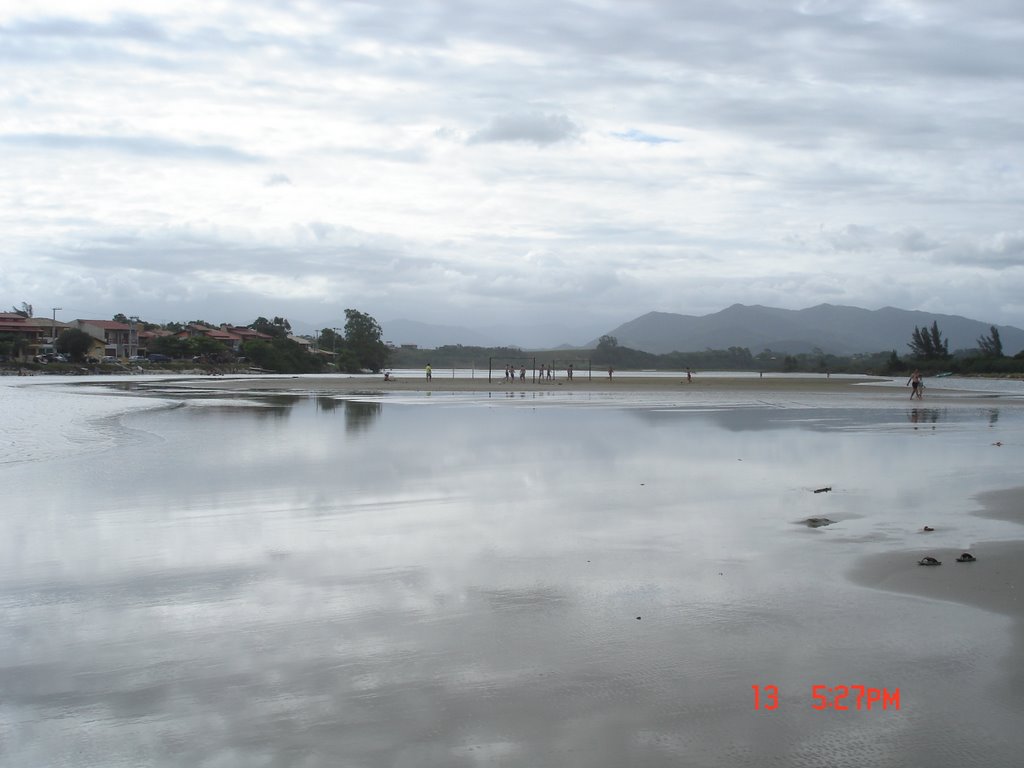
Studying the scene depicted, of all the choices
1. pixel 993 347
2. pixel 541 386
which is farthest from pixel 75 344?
pixel 993 347

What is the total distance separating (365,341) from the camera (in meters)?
158

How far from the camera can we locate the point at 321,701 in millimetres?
5293

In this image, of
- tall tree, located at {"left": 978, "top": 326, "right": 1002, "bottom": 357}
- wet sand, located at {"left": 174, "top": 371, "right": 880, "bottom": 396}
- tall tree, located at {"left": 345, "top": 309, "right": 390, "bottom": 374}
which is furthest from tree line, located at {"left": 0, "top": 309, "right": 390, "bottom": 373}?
tall tree, located at {"left": 978, "top": 326, "right": 1002, "bottom": 357}

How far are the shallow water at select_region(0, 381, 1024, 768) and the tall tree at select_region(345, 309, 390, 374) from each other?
141m

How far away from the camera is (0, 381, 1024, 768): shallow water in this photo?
4.86 metres

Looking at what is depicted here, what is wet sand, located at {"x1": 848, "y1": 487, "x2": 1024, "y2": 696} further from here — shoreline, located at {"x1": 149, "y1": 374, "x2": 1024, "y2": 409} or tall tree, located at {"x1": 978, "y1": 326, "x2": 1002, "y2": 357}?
tall tree, located at {"x1": 978, "y1": 326, "x2": 1002, "y2": 357}

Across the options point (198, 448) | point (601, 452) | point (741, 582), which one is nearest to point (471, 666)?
point (741, 582)

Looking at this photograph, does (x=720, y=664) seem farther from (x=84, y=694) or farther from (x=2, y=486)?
(x=2, y=486)

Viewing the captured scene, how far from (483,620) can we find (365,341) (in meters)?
154

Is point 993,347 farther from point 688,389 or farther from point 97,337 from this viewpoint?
point 97,337
